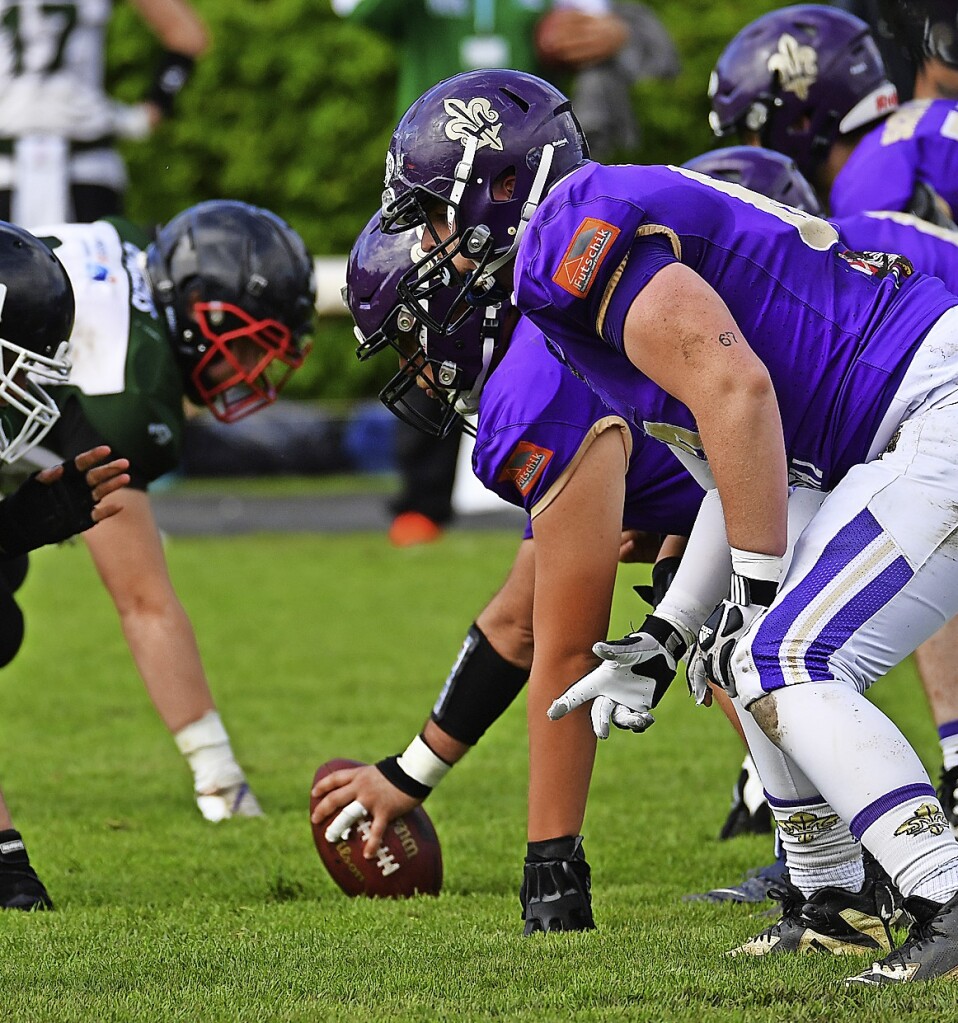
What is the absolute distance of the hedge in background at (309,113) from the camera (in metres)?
20.2

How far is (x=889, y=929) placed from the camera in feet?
9.95

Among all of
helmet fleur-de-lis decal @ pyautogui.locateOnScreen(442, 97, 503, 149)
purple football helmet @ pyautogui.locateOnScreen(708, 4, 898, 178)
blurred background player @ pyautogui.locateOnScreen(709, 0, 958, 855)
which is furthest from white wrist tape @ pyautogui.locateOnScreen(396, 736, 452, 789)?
purple football helmet @ pyautogui.locateOnScreen(708, 4, 898, 178)

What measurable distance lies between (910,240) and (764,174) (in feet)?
1.35

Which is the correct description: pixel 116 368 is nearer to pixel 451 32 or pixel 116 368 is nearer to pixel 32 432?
pixel 32 432

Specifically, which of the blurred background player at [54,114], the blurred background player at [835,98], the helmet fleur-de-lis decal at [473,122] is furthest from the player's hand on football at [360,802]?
the blurred background player at [54,114]

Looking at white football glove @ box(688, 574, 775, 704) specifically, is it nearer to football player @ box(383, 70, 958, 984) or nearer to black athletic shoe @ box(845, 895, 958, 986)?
football player @ box(383, 70, 958, 984)

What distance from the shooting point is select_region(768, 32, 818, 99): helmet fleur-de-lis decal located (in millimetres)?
4871

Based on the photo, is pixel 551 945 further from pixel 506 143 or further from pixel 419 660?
pixel 419 660

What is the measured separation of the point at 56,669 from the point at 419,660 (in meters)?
1.45

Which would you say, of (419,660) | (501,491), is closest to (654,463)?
(501,491)

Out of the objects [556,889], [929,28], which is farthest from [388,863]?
[929,28]

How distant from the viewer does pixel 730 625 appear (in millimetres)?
2844

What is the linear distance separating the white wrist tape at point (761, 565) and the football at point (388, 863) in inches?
51.6

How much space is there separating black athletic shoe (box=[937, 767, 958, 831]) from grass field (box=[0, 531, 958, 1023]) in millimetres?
463
